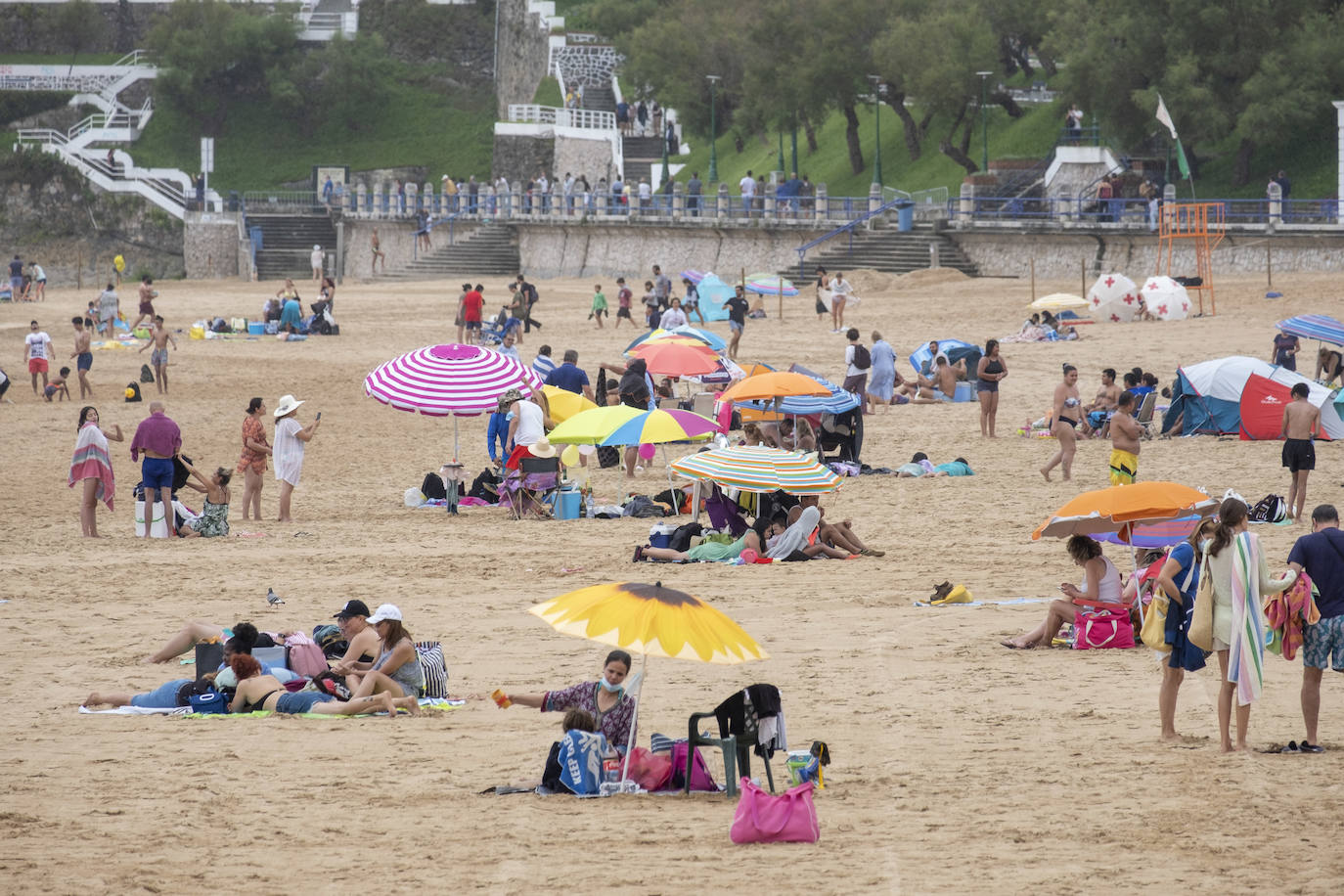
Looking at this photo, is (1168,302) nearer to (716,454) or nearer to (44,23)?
(716,454)

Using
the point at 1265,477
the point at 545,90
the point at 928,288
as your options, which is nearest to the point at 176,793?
the point at 1265,477

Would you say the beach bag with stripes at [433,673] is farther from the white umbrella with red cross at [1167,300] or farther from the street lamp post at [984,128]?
the street lamp post at [984,128]

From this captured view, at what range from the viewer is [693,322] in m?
33.5

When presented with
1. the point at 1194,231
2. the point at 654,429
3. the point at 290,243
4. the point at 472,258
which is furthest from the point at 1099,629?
the point at 290,243

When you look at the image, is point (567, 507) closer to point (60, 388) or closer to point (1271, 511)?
point (1271, 511)

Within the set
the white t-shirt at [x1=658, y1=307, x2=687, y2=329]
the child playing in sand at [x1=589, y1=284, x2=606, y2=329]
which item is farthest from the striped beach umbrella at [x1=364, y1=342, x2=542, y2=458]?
the child playing in sand at [x1=589, y1=284, x2=606, y2=329]

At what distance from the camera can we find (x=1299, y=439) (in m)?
14.2

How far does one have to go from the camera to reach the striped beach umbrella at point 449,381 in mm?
15742

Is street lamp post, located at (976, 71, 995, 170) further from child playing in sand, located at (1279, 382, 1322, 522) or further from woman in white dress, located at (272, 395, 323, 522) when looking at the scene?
woman in white dress, located at (272, 395, 323, 522)

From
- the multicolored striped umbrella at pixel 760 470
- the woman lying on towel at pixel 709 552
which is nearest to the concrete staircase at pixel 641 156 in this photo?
the woman lying on towel at pixel 709 552

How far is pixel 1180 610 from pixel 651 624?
8.31 feet

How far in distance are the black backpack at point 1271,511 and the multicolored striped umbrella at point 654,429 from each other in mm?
4595

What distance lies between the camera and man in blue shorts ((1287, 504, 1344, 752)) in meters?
7.73

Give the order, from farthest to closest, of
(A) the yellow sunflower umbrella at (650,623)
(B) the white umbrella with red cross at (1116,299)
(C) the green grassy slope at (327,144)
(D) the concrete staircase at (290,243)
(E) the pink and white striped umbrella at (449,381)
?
(C) the green grassy slope at (327,144), (D) the concrete staircase at (290,243), (B) the white umbrella with red cross at (1116,299), (E) the pink and white striped umbrella at (449,381), (A) the yellow sunflower umbrella at (650,623)
